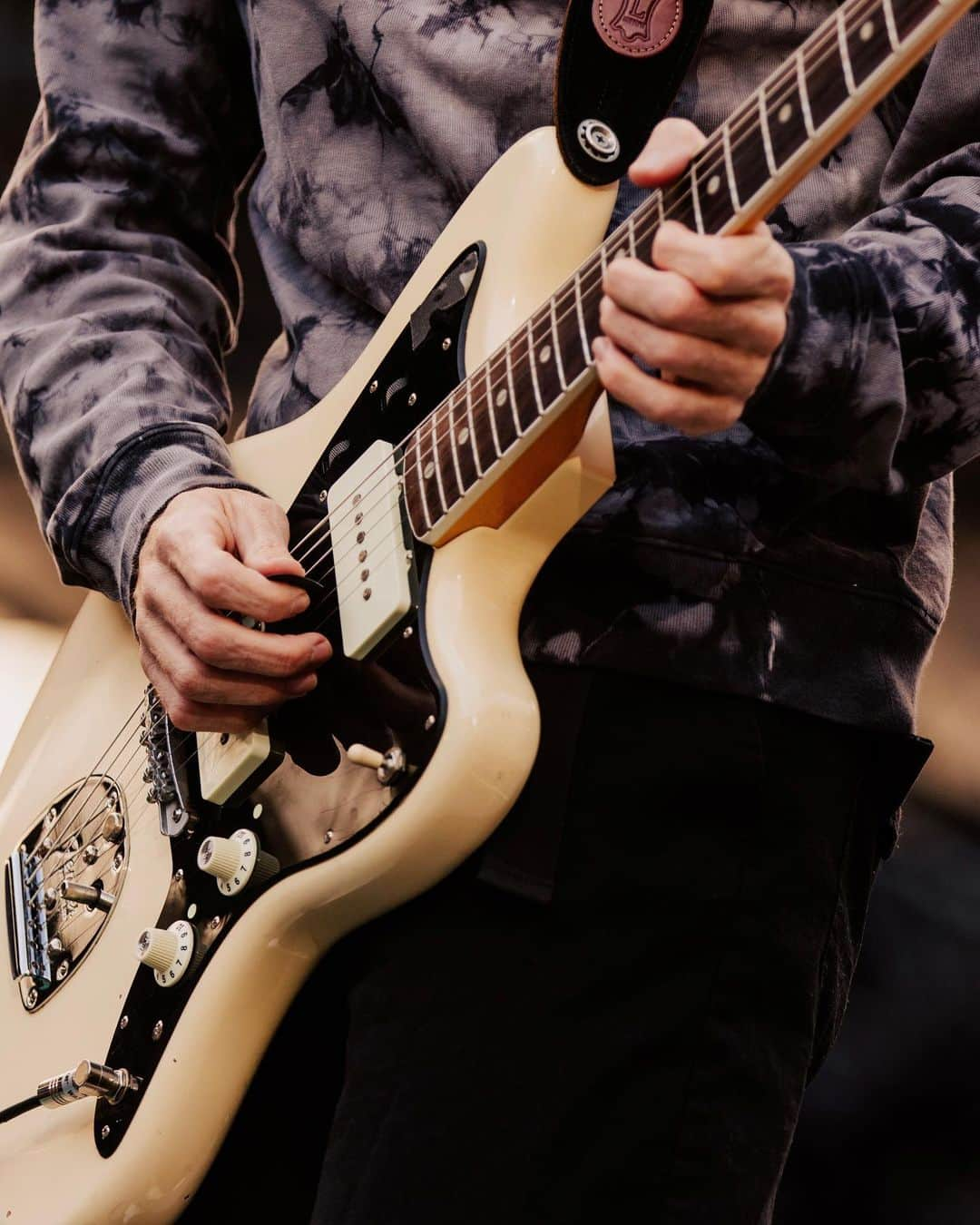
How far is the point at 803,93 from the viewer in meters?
0.50

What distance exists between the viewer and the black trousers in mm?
646

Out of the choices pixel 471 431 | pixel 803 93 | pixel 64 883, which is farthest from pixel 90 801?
pixel 803 93

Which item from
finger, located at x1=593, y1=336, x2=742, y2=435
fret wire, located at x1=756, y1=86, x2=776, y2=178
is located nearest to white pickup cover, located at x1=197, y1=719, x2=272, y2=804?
finger, located at x1=593, y1=336, x2=742, y2=435

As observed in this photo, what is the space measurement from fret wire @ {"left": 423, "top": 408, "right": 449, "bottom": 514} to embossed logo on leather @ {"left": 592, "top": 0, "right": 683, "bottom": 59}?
0.23 metres

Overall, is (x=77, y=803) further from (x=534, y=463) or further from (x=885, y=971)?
(x=885, y=971)

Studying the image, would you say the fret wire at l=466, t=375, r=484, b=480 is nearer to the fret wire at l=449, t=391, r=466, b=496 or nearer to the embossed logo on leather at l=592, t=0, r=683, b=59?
the fret wire at l=449, t=391, r=466, b=496

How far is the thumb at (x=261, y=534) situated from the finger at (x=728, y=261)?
0.33 m

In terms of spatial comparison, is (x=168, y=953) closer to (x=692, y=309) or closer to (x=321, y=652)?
(x=321, y=652)

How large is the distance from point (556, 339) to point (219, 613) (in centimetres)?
28

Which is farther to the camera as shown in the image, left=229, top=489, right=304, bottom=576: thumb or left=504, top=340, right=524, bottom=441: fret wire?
left=229, top=489, right=304, bottom=576: thumb

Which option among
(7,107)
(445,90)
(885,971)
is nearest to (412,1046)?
(445,90)

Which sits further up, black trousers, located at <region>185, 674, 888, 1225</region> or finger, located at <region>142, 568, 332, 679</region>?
finger, located at <region>142, 568, 332, 679</region>

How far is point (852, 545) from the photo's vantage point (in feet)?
2.33

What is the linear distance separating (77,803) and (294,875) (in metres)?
0.32
